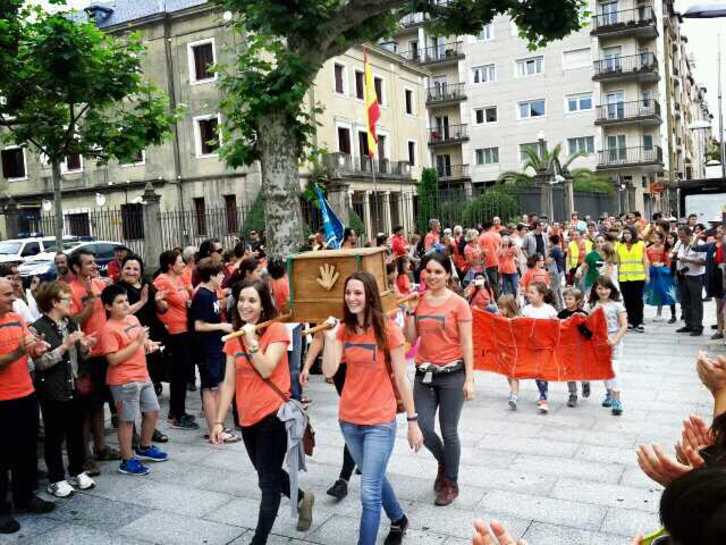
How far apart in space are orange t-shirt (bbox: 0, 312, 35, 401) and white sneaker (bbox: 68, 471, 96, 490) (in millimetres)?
1039

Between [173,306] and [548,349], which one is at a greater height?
[173,306]

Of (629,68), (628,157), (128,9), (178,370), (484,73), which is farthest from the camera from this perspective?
(484,73)

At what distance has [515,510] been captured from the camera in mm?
5250

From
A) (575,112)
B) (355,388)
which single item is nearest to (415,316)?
(355,388)

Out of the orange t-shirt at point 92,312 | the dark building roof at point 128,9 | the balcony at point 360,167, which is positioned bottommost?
the orange t-shirt at point 92,312

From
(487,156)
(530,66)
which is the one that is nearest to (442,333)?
(530,66)

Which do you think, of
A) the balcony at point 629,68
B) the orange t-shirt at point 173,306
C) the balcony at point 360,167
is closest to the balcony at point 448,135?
the balcony at point 629,68

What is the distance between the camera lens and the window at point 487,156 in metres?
50.2

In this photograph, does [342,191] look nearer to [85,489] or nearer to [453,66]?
[85,489]

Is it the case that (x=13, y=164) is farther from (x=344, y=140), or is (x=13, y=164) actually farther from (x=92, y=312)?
(x=92, y=312)

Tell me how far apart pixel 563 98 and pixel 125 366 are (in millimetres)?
45244

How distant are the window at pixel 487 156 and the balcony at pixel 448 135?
1.48 meters

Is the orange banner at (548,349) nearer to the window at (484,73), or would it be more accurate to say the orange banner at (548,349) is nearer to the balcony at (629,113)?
the balcony at (629,113)

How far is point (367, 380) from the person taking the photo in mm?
4668
